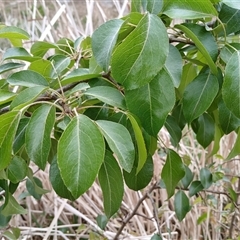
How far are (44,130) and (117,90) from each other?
0.37 ft

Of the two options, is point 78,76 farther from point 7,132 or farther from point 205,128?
point 205,128

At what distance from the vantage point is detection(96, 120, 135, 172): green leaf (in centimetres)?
47

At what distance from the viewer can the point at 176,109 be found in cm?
76

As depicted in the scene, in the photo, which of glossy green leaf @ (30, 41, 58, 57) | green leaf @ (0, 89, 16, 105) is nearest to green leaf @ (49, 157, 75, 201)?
green leaf @ (0, 89, 16, 105)

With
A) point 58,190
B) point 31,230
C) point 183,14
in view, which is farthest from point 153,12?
point 31,230

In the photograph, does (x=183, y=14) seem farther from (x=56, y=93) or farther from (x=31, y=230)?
(x=31, y=230)

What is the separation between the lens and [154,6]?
0.52 metres

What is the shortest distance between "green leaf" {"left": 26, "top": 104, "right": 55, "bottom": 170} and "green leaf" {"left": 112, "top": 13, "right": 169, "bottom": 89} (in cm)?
11

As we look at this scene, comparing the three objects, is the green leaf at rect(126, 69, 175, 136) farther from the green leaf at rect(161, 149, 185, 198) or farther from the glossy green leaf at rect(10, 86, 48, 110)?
the green leaf at rect(161, 149, 185, 198)

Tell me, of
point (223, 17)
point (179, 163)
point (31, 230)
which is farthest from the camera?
point (31, 230)

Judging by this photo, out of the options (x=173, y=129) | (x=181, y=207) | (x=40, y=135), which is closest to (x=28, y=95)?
(x=40, y=135)

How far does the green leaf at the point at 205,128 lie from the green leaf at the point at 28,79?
12.7 inches

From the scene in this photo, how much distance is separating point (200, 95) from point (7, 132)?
26cm

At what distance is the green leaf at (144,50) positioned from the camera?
455 millimetres
